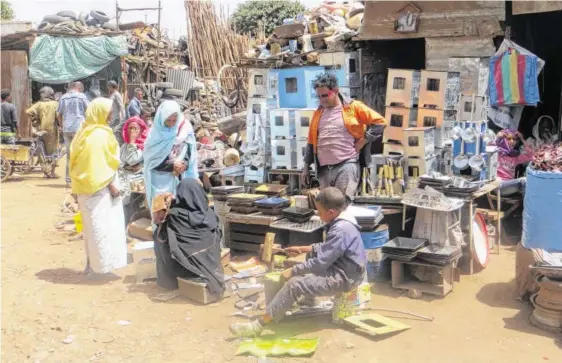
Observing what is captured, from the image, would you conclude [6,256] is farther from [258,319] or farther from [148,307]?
[258,319]

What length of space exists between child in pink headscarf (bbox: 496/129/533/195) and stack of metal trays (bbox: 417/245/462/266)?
6.60 ft

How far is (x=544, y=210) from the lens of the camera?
15.6 ft

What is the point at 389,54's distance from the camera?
9.68 metres

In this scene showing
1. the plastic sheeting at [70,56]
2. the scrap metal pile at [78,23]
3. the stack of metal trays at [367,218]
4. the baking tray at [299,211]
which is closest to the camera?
the stack of metal trays at [367,218]

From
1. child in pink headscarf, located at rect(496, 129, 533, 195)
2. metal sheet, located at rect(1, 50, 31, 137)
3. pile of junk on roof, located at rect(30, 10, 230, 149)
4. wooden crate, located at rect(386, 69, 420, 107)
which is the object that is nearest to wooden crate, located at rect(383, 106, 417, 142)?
wooden crate, located at rect(386, 69, 420, 107)

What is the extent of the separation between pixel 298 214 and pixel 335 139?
101 centimetres

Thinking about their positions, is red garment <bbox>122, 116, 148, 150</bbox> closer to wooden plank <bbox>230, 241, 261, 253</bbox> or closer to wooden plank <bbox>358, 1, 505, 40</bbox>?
wooden plank <bbox>230, 241, 261, 253</bbox>

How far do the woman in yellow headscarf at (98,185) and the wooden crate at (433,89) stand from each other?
400 cm

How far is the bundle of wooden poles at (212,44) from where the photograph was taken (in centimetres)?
1973

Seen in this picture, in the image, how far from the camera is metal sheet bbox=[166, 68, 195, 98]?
63.6 feet

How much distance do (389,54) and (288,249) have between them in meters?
4.62

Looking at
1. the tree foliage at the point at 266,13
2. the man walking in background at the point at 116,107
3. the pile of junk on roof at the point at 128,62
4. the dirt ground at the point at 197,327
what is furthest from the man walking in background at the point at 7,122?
the tree foliage at the point at 266,13

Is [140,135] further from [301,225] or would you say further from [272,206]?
[301,225]

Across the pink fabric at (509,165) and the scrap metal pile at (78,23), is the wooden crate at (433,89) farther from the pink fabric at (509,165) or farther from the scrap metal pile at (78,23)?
the scrap metal pile at (78,23)
